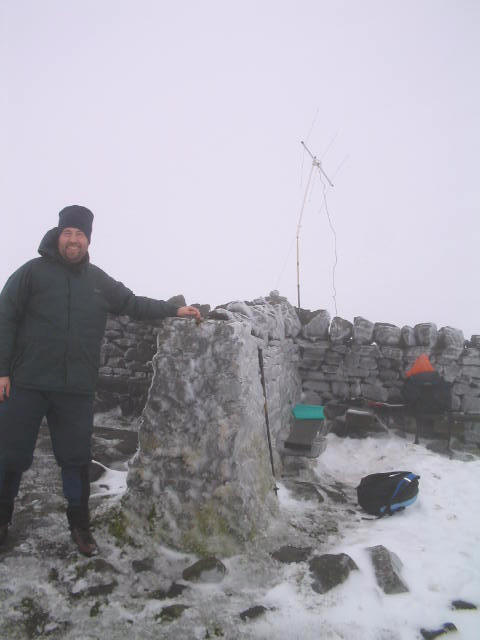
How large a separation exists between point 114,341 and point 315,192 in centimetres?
435

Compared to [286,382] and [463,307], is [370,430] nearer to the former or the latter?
[286,382]

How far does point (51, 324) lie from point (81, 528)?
1390 millimetres

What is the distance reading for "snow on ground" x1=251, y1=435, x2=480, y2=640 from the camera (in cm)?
224

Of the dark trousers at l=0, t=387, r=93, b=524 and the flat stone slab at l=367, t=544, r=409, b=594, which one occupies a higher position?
the dark trousers at l=0, t=387, r=93, b=524

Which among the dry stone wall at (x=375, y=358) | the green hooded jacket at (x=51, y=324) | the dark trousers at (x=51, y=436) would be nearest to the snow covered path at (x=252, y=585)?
the dark trousers at (x=51, y=436)

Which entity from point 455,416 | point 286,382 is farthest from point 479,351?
point 286,382

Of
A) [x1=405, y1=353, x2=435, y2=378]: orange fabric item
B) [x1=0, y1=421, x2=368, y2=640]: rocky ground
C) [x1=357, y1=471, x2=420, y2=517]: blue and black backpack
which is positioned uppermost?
[x1=405, y1=353, x2=435, y2=378]: orange fabric item

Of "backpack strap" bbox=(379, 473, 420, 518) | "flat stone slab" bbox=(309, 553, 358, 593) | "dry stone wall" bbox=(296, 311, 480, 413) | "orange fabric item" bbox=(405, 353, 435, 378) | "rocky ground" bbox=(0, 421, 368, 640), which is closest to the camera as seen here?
"rocky ground" bbox=(0, 421, 368, 640)

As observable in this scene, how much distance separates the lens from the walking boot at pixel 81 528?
275 cm

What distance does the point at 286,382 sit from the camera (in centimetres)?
559

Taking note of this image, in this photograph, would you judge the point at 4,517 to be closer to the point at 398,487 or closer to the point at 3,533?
the point at 3,533

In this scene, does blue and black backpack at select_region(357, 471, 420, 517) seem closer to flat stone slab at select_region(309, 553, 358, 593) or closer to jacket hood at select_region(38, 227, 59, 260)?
A: flat stone slab at select_region(309, 553, 358, 593)

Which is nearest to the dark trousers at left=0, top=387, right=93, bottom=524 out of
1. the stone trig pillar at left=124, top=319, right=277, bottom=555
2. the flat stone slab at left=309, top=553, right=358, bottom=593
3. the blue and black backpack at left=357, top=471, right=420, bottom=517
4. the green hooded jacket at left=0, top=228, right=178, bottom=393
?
the green hooded jacket at left=0, top=228, right=178, bottom=393

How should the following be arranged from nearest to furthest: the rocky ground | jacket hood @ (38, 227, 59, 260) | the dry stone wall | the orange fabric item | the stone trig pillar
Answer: the rocky ground
jacket hood @ (38, 227, 59, 260)
the stone trig pillar
the orange fabric item
the dry stone wall
